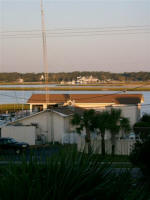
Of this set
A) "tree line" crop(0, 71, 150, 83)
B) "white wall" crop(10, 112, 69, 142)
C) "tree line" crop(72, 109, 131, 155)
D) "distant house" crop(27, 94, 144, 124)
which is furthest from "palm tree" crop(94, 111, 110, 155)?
"tree line" crop(0, 71, 150, 83)

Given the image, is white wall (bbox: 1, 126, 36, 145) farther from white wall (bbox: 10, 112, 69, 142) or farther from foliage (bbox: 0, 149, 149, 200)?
foliage (bbox: 0, 149, 149, 200)

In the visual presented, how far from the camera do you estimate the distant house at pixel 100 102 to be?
39.8 m

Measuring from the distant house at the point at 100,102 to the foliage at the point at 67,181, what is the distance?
33733mm

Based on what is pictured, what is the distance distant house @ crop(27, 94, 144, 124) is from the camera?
3978 centimetres

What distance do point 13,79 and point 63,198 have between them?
47.5 metres

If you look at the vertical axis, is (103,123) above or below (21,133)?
above

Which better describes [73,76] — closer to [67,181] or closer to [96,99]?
[96,99]

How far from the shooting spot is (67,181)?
4.54m

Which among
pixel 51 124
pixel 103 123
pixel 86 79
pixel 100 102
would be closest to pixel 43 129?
pixel 51 124

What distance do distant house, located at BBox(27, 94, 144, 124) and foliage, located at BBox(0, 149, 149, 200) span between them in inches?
1328

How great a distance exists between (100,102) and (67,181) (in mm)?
36564

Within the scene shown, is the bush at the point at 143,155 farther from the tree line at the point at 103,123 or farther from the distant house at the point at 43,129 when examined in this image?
Answer: the distant house at the point at 43,129

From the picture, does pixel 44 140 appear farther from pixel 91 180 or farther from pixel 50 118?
pixel 91 180

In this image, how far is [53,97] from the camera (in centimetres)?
4438
